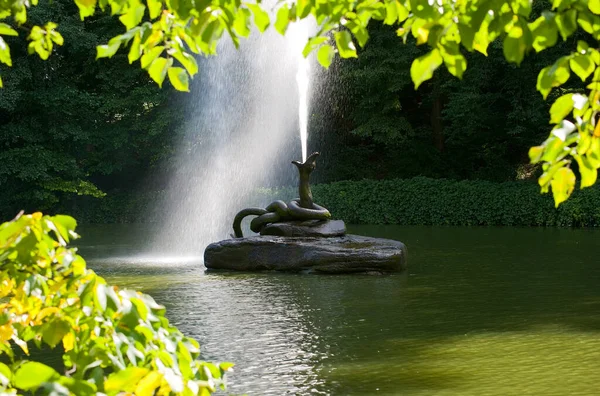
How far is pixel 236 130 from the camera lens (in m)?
30.7

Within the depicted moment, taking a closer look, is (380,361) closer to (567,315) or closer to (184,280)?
(567,315)

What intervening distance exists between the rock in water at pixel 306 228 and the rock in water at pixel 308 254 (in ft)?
0.51

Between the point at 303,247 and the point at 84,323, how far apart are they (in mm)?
10820

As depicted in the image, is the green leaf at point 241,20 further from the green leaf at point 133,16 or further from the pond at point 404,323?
the pond at point 404,323

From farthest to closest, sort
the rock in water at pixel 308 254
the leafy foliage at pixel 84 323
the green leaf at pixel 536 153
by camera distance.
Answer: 1. the rock in water at pixel 308 254
2. the green leaf at pixel 536 153
3. the leafy foliage at pixel 84 323

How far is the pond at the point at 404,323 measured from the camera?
21.8 ft

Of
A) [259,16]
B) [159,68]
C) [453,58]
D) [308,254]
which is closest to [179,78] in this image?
[159,68]

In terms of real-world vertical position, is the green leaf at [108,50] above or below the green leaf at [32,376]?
above

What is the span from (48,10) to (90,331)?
27.5 meters

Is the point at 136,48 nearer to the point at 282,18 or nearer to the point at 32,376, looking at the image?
the point at 282,18

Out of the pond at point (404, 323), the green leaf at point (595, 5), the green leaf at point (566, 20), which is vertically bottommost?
the pond at point (404, 323)

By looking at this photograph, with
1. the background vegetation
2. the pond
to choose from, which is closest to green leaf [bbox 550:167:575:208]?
the pond

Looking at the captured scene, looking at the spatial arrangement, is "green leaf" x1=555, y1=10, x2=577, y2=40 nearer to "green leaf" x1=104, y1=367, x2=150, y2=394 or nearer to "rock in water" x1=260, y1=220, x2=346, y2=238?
"green leaf" x1=104, y1=367, x2=150, y2=394

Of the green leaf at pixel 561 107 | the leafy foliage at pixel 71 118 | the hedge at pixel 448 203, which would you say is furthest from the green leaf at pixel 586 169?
the leafy foliage at pixel 71 118
